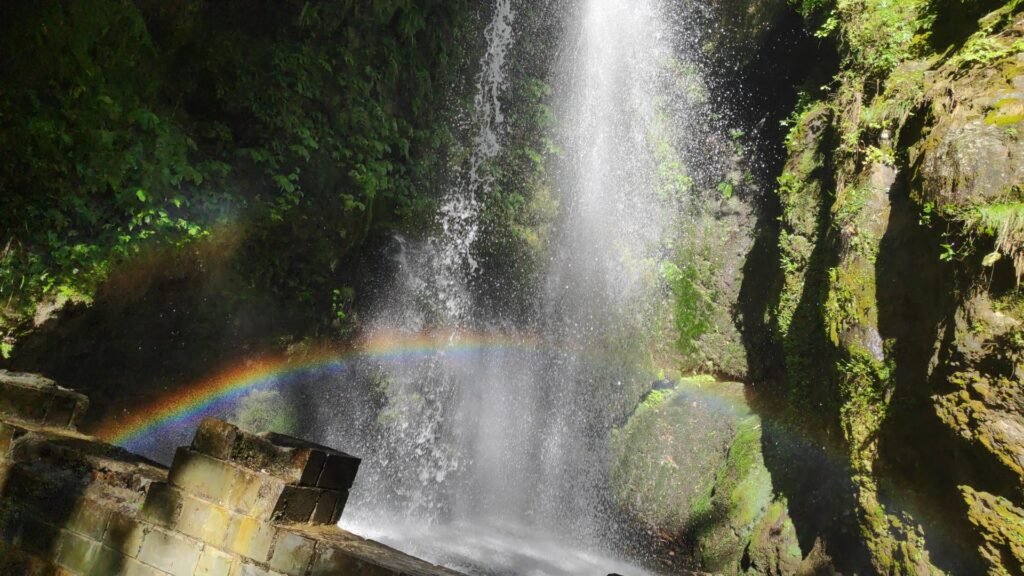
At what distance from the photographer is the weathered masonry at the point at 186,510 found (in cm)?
335

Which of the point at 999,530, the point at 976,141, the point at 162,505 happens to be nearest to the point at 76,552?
the point at 162,505

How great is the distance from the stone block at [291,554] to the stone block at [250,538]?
0.18 feet

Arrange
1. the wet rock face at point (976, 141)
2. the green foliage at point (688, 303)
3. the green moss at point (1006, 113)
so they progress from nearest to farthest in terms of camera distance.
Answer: the wet rock face at point (976, 141), the green moss at point (1006, 113), the green foliage at point (688, 303)

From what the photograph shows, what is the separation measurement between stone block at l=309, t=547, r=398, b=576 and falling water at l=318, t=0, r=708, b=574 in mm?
5845

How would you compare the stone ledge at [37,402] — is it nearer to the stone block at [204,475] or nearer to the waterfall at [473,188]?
the stone block at [204,475]

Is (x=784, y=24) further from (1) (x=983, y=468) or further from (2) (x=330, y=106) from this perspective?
(1) (x=983, y=468)

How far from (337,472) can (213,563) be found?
0.79 metres

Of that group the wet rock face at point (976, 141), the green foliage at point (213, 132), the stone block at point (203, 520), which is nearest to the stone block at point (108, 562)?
the stone block at point (203, 520)

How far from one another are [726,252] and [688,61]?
475cm

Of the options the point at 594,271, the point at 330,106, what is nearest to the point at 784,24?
the point at 594,271

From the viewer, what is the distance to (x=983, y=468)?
5.43 m

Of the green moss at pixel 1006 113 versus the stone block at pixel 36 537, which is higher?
the green moss at pixel 1006 113

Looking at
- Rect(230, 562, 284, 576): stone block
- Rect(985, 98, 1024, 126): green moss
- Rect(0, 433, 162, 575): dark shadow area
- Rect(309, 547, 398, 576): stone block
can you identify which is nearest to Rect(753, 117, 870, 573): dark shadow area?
Rect(985, 98, 1024, 126): green moss

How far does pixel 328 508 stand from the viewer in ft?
12.1
